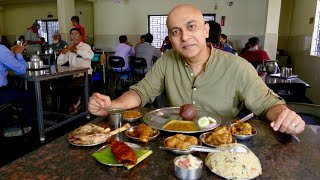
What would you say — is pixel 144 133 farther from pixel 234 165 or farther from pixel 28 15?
pixel 28 15

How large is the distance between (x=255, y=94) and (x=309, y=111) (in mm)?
437

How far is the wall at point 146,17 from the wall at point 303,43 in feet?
2.67

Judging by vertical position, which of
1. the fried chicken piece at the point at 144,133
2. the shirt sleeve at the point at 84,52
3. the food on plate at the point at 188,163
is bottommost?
the fried chicken piece at the point at 144,133

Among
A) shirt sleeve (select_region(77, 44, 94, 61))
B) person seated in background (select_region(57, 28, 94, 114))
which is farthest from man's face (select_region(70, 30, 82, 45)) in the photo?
shirt sleeve (select_region(77, 44, 94, 61))

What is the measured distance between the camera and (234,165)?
2.41 feet

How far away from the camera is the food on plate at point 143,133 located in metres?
0.95

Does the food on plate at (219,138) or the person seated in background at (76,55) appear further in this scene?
the person seated in background at (76,55)

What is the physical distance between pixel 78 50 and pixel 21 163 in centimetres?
369

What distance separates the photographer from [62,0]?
7.62 meters

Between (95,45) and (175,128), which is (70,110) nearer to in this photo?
(175,128)

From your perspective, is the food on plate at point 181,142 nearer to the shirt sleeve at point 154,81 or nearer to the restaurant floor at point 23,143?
the shirt sleeve at point 154,81

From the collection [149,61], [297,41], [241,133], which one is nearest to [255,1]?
[297,41]

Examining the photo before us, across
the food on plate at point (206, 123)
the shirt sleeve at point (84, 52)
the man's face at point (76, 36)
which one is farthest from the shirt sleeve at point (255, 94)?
the man's face at point (76, 36)

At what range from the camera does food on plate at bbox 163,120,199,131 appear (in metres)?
1.07
